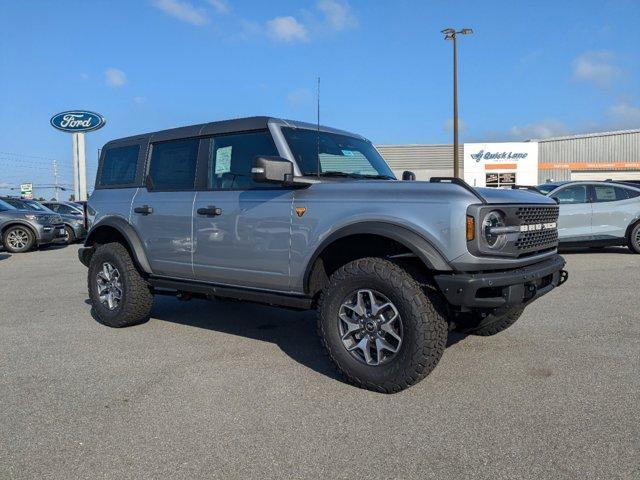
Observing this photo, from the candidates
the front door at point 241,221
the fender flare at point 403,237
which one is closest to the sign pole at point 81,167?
the front door at point 241,221

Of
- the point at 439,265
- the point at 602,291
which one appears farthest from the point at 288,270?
the point at 602,291

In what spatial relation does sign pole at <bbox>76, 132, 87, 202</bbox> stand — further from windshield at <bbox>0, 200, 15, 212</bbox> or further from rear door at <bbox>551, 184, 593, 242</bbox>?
rear door at <bbox>551, 184, 593, 242</bbox>

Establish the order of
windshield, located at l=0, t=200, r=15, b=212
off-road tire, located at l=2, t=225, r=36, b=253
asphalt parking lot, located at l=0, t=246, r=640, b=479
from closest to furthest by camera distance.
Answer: asphalt parking lot, located at l=0, t=246, r=640, b=479 → off-road tire, located at l=2, t=225, r=36, b=253 → windshield, located at l=0, t=200, r=15, b=212

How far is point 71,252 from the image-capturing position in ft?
49.0

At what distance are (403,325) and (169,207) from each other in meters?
2.66

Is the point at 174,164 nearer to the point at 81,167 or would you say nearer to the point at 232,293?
the point at 232,293

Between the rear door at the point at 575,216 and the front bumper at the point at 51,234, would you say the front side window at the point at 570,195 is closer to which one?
the rear door at the point at 575,216

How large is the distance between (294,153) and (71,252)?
12.5 m

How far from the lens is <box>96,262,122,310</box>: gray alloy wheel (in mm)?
5658

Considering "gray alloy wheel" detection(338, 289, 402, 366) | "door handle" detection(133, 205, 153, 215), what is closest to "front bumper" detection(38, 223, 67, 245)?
"door handle" detection(133, 205, 153, 215)

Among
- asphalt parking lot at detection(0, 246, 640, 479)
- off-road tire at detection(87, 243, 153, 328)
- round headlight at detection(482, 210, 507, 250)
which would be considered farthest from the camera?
off-road tire at detection(87, 243, 153, 328)

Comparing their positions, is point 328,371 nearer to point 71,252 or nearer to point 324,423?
point 324,423

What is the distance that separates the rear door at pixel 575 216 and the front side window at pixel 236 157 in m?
8.27

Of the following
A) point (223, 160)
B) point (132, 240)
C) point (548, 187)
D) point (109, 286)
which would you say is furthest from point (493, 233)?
point (548, 187)
